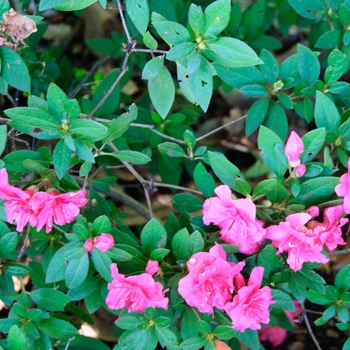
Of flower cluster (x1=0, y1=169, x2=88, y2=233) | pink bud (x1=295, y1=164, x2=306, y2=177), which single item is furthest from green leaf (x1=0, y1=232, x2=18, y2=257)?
pink bud (x1=295, y1=164, x2=306, y2=177)

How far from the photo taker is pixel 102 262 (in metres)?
1.47

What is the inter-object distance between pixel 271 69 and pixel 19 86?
33.2 inches

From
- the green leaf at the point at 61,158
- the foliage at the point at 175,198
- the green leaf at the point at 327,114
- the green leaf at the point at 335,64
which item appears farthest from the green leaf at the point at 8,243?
the green leaf at the point at 335,64

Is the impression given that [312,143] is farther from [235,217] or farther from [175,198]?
[175,198]

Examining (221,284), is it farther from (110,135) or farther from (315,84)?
(315,84)

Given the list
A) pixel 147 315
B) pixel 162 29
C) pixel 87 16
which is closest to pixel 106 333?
pixel 147 315

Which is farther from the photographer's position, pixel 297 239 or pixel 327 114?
pixel 327 114

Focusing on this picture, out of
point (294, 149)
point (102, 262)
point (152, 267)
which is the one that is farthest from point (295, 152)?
point (102, 262)

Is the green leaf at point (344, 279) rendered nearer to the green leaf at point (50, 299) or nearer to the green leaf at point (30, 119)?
the green leaf at point (50, 299)

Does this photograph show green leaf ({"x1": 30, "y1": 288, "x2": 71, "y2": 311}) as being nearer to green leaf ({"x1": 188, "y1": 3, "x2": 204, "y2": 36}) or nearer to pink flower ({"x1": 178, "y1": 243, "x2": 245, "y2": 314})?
pink flower ({"x1": 178, "y1": 243, "x2": 245, "y2": 314})

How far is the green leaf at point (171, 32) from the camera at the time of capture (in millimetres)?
1390

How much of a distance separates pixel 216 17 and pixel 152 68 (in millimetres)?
237

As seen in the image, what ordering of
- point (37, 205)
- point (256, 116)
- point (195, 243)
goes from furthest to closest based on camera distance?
1. point (256, 116)
2. point (195, 243)
3. point (37, 205)

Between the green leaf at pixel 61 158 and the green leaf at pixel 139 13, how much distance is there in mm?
404
